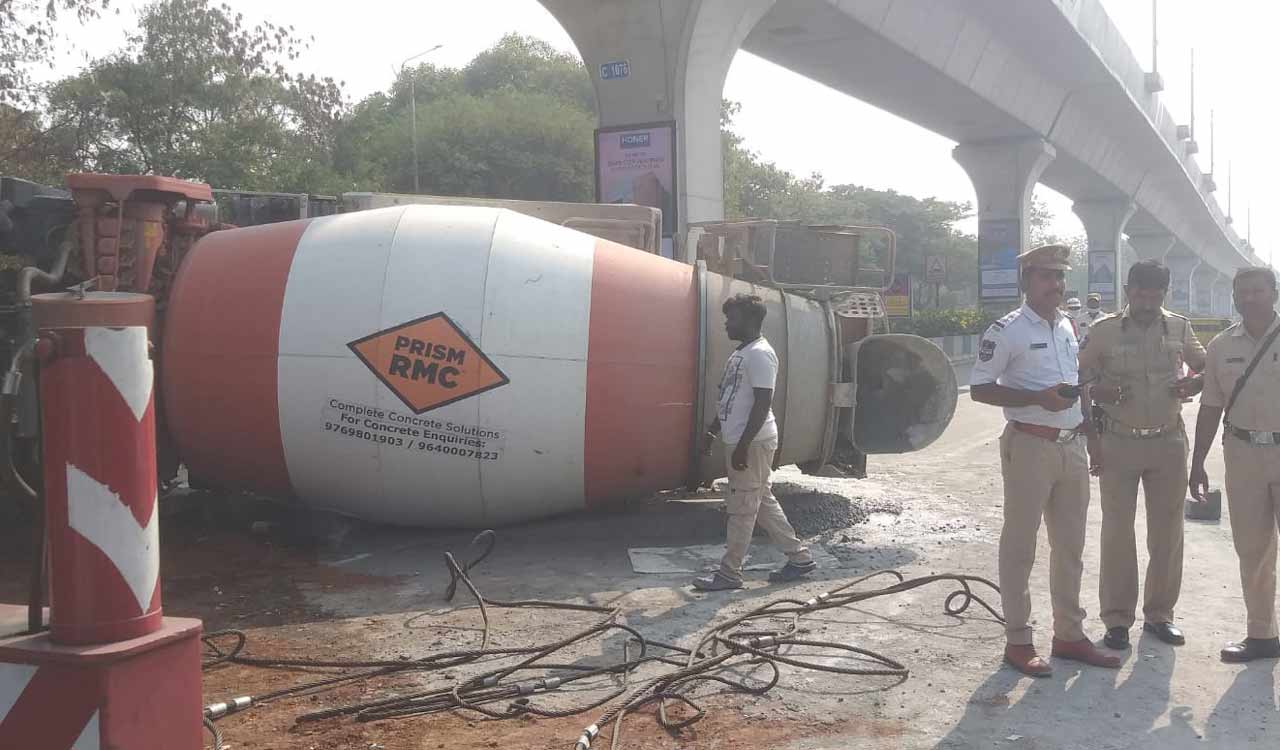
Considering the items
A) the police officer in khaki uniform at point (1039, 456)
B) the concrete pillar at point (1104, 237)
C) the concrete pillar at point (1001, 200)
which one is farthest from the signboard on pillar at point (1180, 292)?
the police officer in khaki uniform at point (1039, 456)

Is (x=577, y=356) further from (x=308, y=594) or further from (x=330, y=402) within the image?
(x=308, y=594)

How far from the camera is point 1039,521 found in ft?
17.3

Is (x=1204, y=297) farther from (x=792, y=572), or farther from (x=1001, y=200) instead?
(x=792, y=572)

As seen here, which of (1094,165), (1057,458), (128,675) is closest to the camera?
(128,675)

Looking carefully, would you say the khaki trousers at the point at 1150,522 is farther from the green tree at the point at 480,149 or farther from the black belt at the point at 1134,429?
the green tree at the point at 480,149

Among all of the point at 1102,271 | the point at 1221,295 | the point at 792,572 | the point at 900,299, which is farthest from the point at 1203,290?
the point at 792,572

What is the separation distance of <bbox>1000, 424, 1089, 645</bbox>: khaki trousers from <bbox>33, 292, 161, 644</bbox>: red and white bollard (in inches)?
152

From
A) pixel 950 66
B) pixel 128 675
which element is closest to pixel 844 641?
pixel 128 675

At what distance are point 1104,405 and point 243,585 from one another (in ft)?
17.5

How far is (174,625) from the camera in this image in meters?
2.98

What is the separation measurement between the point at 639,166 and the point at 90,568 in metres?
13.9

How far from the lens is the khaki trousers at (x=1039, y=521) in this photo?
5.21 m

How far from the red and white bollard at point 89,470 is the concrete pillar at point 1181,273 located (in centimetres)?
9350

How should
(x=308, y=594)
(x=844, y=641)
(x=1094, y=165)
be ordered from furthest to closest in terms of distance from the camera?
(x=1094, y=165) → (x=308, y=594) → (x=844, y=641)
